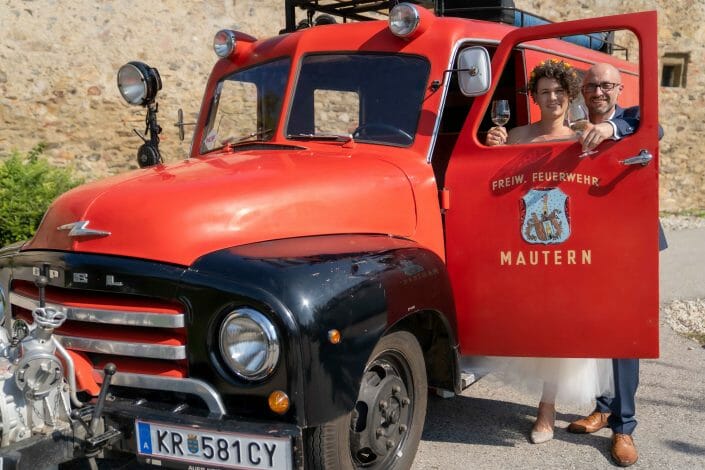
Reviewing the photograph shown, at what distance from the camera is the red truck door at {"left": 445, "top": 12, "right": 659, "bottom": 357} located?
129 inches

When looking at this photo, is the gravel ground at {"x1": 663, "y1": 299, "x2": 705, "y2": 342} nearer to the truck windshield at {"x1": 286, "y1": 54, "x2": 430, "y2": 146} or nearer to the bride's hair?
the bride's hair

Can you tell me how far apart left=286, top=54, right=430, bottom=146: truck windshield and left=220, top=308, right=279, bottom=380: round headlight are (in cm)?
162

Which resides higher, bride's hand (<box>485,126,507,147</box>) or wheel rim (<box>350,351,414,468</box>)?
bride's hand (<box>485,126,507,147</box>)

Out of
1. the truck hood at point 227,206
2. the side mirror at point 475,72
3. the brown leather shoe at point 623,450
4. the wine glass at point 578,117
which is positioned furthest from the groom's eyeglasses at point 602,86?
the brown leather shoe at point 623,450

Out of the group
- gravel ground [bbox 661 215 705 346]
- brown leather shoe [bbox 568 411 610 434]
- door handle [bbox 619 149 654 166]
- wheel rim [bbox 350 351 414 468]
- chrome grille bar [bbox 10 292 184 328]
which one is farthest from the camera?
gravel ground [bbox 661 215 705 346]

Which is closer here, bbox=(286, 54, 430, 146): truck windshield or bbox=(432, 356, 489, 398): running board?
bbox=(432, 356, 489, 398): running board

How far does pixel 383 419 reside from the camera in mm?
3000

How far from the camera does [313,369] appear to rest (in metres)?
2.42

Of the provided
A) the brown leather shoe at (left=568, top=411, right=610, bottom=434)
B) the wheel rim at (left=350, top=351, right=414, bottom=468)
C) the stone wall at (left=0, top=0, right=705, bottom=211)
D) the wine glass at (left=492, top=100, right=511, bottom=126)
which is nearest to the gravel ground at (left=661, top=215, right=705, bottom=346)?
the brown leather shoe at (left=568, top=411, right=610, bottom=434)

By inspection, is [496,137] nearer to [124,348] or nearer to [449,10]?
[449,10]

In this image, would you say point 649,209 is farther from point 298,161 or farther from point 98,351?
point 98,351

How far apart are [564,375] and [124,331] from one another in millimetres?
2266

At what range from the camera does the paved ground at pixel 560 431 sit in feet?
12.1

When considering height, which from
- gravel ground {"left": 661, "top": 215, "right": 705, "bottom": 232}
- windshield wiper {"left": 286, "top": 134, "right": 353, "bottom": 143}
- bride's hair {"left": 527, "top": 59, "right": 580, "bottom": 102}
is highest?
bride's hair {"left": 527, "top": 59, "right": 580, "bottom": 102}
